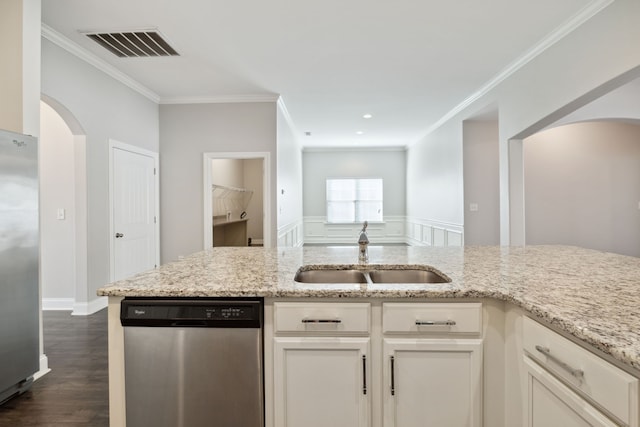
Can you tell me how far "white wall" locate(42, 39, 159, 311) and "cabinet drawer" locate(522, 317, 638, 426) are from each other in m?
4.20

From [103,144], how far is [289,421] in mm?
3933

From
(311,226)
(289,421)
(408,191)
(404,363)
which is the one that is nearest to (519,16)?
(404,363)

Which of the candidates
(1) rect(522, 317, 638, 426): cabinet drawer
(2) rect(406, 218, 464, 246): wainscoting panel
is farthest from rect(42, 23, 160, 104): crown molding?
(2) rect(406, 218, 464, 246): wainscoting panel

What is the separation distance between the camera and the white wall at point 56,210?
3.91 metres

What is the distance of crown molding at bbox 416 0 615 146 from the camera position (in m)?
2.81

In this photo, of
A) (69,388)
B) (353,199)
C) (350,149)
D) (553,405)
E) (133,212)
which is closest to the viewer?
(553,405)

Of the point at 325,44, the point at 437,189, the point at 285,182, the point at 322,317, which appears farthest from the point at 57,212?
the point at 437,189

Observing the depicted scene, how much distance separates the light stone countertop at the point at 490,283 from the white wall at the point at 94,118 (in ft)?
7.96

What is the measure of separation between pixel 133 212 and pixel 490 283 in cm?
446

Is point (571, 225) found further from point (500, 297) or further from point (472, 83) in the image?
point (500, 297)

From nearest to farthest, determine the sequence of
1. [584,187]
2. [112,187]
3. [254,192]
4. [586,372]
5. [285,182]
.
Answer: [586,372] → [112,187] → [584,187] → [285,182] → [254,192]

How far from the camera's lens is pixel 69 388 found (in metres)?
2.27

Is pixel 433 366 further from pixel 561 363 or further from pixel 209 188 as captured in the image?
pixel 209 188

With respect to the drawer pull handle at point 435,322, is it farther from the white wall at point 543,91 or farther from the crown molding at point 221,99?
the crown molding at point 221,99
